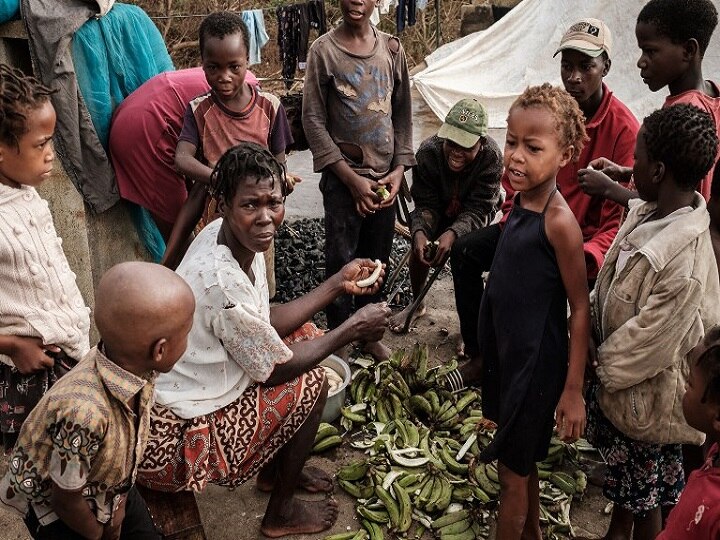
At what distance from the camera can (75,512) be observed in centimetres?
184

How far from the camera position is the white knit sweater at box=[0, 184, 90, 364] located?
2322 mm

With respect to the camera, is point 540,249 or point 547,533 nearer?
point 540,249

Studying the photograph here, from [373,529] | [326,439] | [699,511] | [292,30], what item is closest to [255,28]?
[292,30]

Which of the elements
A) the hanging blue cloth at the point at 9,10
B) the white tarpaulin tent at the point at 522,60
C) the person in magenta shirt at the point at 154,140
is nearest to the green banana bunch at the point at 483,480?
the person in magenta shirt at the point at 154,140

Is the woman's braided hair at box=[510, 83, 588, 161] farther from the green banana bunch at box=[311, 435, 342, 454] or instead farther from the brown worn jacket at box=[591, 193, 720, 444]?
the green banana bunch at box=[311, 435, 342, 454]

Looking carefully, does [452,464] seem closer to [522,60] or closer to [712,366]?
[712,366]

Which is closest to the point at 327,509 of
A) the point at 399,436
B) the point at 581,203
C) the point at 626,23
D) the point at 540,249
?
the point at 399,436

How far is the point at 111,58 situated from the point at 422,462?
9.75 ft

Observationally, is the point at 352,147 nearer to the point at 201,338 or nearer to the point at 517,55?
the point at 201,338

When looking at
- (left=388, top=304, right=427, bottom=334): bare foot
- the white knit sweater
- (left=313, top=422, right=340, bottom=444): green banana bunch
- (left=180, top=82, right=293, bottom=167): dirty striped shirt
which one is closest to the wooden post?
the white knit sweater

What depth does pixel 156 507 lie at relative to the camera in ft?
8.71

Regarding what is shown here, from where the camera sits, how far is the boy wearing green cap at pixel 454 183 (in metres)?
4.02

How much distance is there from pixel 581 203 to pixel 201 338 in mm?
2169

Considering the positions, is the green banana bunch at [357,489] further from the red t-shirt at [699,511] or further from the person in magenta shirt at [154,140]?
the person in magenta shirt at [154,140]
